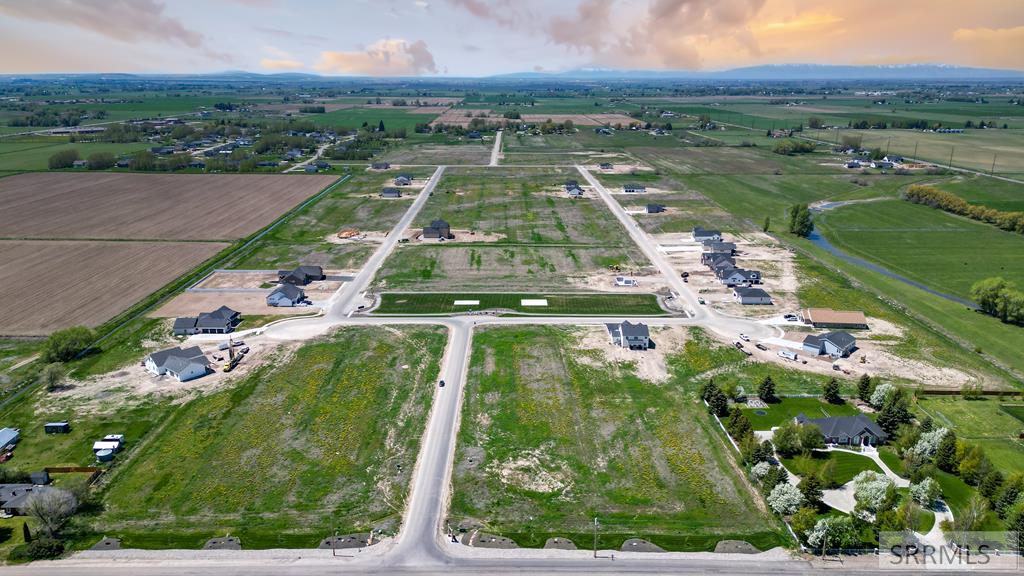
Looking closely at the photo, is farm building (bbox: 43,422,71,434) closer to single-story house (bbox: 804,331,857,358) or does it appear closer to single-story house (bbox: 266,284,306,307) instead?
single-story house (bbox: 266,284,306,307)

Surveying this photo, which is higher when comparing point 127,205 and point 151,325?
point 127,205

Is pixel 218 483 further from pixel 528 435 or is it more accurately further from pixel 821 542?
pixel 821 542

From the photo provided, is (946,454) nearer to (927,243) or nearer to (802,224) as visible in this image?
(802,224)

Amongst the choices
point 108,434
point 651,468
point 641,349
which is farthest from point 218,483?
point 641,349

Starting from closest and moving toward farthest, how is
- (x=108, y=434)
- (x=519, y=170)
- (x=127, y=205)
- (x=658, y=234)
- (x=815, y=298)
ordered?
(x=108, y=434), (x=815, y=298), (x=658, y=234), (x=127, y=205), (x=519, y=170)

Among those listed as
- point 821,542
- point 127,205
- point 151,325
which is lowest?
point 821,542

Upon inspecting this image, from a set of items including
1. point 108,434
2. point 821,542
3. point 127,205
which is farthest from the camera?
point 127,205

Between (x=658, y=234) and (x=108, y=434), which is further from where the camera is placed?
(x=658, y=234)

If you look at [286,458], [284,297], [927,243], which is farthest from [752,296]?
[284,297]
